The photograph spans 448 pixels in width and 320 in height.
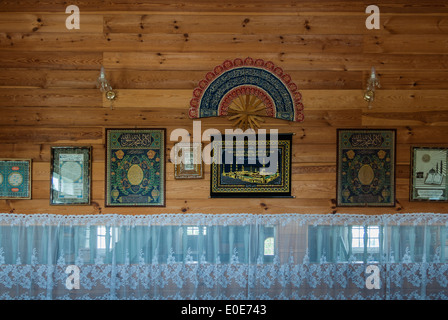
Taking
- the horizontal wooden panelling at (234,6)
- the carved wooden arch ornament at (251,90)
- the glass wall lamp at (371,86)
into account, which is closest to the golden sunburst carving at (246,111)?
the carved wooden arch ornament at (251,90)

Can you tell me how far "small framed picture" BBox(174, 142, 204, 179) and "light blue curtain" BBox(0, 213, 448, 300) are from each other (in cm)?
48

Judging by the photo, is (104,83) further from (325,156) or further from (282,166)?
(325,156)

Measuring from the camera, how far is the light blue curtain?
5336 mm

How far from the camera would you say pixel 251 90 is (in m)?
5.43

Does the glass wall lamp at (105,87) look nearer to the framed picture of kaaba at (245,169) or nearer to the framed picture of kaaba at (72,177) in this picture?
the framed picture of kaaba at (72,177)

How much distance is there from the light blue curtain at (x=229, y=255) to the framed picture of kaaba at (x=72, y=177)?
8.8 inches

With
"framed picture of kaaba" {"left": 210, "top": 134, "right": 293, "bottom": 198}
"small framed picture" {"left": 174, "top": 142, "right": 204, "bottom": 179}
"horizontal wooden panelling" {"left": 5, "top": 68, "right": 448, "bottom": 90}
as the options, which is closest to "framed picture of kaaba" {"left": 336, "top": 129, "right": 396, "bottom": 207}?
"horizontal wooden panelling" {"left": 5, "top": 68, "right": 448, "bottom": 90}

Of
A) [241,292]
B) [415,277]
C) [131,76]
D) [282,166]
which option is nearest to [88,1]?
[131,76]

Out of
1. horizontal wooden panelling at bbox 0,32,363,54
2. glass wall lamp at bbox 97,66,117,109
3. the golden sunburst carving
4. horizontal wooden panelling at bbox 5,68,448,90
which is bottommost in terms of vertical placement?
the golden sunburst carving

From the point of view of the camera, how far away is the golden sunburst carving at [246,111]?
213 inches

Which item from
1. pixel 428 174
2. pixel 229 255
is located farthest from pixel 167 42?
pixel 428 174

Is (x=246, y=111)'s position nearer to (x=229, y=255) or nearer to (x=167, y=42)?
(x=167, y=42)

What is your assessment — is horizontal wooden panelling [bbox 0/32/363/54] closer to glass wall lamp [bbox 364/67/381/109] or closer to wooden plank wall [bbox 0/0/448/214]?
wooden plank wall [bbox 0/0/448/214]

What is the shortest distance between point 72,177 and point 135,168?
0.72 m
